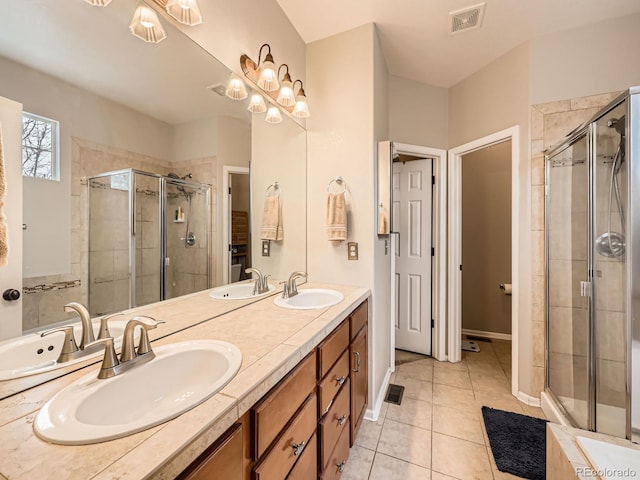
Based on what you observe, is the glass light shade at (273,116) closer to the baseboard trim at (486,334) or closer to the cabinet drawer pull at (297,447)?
the cabinet drawer pull at (297,447)

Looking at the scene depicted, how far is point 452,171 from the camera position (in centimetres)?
269

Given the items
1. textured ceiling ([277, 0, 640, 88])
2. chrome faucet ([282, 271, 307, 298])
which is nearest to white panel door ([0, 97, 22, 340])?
chrome faucet ([282, 271, 307, 298])

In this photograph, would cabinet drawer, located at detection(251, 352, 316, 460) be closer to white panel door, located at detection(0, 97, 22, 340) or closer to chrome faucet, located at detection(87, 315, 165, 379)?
chrome faucet, located at detection(87, 315, 165, 379)

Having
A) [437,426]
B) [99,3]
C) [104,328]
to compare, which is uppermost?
[99,3]

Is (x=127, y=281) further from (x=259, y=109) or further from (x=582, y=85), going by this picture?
(x=582, y=85)

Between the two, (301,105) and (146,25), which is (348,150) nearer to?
(301,105)

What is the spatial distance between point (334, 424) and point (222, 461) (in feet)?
2.65

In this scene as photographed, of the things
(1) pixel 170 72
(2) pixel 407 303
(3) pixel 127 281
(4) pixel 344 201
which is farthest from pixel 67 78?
(2) pixel 407 303

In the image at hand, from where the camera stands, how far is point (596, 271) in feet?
5.15

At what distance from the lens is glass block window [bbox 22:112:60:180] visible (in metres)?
0.74

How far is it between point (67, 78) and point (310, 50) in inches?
71.3

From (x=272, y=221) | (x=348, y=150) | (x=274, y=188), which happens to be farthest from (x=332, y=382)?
(x=348, y=150)

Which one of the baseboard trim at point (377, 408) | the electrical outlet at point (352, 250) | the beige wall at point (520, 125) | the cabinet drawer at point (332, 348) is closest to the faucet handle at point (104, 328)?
the cabinet drawer at point (332, 348)

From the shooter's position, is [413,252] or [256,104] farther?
[413,252]
